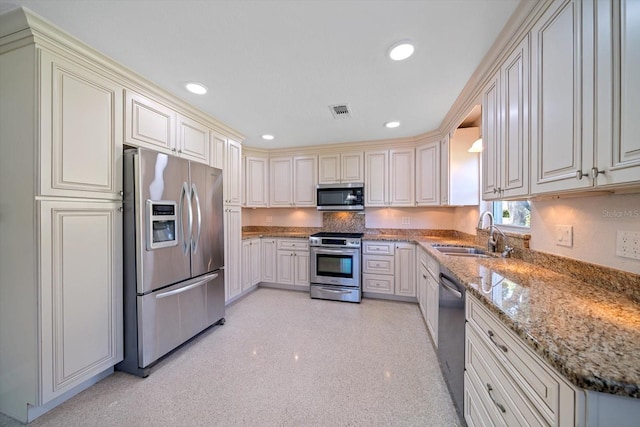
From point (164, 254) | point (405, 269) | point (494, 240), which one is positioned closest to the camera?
point (164, 254)

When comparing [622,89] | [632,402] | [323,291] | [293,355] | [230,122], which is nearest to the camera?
[632,402]

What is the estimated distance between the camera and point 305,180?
3920mm

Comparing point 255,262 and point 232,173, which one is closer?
point 232,173

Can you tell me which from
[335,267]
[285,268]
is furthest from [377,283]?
[285,268]

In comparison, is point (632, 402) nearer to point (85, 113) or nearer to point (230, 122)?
point (85, 113)

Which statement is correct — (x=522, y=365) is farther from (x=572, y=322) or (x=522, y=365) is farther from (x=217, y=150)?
(x=217, y=150)

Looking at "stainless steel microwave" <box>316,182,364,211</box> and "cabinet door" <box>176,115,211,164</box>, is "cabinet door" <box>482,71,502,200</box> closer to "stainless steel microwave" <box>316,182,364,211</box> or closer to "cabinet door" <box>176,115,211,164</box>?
"stainless steel microwave" <box>316,182,364,211</box>

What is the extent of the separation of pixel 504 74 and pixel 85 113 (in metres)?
2.80

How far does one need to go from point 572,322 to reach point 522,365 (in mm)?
224

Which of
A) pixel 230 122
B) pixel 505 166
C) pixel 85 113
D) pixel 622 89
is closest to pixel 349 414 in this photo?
pixel 505 166

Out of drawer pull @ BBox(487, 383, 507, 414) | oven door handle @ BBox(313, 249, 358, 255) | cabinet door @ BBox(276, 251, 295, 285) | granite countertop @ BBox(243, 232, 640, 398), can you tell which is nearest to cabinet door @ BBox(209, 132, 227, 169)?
cabinet door @ BBox(276, 251, 295, 285)

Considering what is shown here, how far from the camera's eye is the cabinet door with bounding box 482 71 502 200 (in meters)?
1.59

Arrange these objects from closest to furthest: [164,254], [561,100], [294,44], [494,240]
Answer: [561,100] < [294,44] < [164,254] < [494,240]

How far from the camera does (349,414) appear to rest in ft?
4.85
